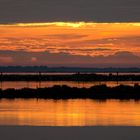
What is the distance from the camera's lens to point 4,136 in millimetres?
14305

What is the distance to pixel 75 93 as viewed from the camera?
35.1m

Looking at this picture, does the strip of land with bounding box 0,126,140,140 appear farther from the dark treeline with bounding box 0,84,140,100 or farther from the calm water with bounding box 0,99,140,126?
the dark treeline with bounding box 0,84,140,100

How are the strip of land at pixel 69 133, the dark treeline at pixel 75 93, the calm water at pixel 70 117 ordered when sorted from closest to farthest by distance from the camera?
the strip of land at pixel 69 133 → the calm water at pixel 70 117 → the dark treeline at pixel 75 93

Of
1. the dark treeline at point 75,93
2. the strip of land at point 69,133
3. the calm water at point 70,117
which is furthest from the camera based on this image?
the dark treeline at point 75,93

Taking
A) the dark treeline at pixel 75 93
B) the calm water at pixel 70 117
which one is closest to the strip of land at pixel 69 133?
the calm water at pixel 70 117

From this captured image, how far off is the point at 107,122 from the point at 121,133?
2788 millimetres

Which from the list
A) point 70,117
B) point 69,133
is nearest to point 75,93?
point 70,117

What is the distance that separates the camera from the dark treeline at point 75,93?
33.3 m

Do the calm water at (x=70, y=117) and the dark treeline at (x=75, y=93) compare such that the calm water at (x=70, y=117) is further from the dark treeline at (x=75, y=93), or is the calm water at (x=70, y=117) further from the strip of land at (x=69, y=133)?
the dark treeline at (x=75, y=93)

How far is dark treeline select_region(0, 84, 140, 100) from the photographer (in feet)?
109

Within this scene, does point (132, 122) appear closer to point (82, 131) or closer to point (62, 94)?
point (82, 131)

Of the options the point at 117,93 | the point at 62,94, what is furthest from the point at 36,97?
the point at 117,93

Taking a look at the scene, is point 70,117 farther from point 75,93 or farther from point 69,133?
point 75,93

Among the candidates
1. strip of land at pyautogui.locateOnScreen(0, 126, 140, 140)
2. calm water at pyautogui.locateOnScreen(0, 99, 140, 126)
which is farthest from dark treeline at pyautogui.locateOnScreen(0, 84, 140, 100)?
strip of land at pyautogui.locateOnScreen(0, 126, 140, 140)
